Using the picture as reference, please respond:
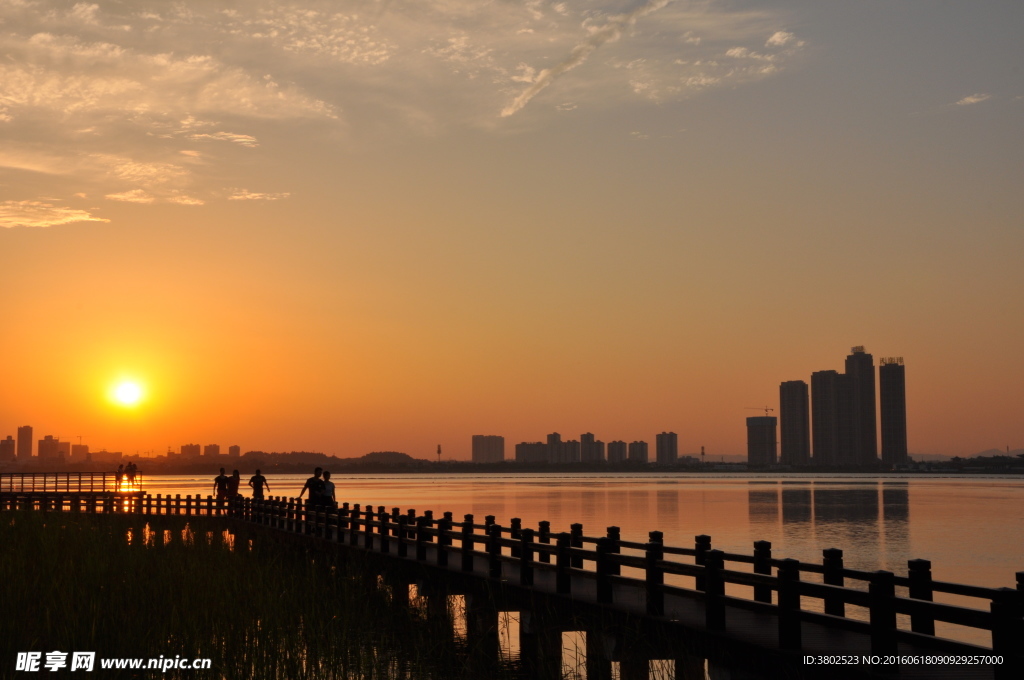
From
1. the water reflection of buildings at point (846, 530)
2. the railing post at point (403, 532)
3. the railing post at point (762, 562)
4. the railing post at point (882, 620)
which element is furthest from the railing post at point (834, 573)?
the water reflection of buildings at point (846, 530)

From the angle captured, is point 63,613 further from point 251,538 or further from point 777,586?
point 251,538

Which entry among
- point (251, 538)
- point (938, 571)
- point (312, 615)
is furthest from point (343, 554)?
point (938, 571)

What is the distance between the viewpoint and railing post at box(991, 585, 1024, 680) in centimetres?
920

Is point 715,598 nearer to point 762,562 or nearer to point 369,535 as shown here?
point 762,562

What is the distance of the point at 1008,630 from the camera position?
9.27 metres

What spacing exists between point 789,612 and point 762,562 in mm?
2797

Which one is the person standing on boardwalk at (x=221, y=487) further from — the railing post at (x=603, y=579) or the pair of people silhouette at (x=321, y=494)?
the railing post at (x=603, y=579)

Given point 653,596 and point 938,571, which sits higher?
point 653,596

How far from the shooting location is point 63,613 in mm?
17797

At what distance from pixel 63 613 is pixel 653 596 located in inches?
412

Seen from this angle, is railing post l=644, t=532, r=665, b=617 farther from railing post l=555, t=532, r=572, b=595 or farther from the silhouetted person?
the silhouetted person

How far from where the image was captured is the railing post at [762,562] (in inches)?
587

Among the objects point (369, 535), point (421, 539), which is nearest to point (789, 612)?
point (421, 539)

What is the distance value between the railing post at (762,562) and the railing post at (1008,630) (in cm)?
496
